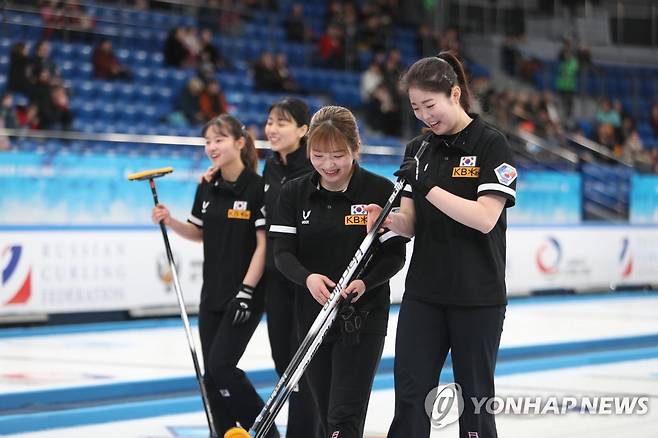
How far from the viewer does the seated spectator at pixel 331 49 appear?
20625 mm

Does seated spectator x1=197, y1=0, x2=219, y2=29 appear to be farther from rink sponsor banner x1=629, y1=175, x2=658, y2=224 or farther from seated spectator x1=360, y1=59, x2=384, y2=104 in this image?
rink sponsor banner x1=629, y1=175, x2=658, y2=224

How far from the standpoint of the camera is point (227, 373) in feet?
18.8

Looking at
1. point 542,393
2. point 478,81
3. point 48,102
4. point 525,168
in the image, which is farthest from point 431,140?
point 478,81

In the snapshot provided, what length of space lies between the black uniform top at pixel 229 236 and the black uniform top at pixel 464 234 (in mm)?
1601

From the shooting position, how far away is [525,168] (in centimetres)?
1867

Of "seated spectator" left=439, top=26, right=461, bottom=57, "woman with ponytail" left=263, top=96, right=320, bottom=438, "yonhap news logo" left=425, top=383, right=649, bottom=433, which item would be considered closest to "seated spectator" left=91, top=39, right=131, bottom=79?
"seated spectator" left=439, top=26, right=461, bottom=57

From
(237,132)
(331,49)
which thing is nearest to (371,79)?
(331,49)

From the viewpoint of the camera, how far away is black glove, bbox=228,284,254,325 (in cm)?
567

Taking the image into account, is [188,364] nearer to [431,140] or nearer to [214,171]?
[214,171]

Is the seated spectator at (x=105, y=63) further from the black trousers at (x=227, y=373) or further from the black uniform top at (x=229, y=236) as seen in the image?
the black trousers at (x=227, y=373)

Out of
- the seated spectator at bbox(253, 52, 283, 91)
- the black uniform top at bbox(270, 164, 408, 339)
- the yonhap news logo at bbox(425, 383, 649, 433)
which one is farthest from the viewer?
the seated spectator at bbox(253, 52, 283, 91)

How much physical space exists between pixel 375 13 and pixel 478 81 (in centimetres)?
286

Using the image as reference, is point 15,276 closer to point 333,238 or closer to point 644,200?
point 333,238

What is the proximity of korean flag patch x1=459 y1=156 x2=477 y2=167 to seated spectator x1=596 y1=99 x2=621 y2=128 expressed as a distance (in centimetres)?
1987
